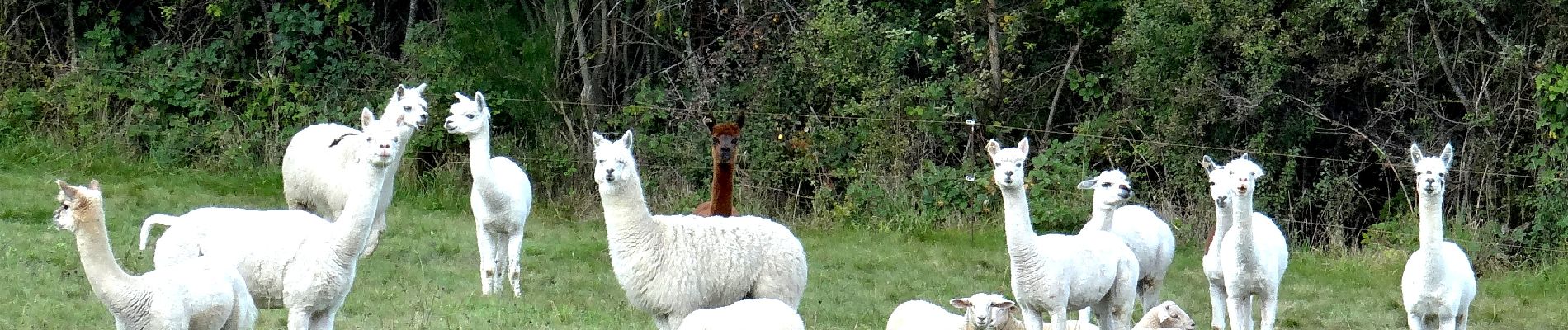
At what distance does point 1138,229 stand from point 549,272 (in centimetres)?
362

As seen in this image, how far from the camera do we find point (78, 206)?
5832 mm

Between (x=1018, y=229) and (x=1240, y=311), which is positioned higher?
(x=1018, y=229)

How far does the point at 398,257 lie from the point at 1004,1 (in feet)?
20.2

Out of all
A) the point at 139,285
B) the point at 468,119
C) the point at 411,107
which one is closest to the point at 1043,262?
the point at 468,119

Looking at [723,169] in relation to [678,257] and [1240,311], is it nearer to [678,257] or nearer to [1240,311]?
[678,257]

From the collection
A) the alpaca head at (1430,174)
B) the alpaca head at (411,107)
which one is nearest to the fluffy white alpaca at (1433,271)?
the alpaca head at (1430,174)

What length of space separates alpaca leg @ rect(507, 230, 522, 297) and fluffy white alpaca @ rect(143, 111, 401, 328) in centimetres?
214

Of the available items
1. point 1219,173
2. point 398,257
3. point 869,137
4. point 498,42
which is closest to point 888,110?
point 869,137

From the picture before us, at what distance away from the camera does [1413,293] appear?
25.3 feet

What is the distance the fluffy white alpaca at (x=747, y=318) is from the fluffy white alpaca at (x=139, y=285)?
70.8 inches

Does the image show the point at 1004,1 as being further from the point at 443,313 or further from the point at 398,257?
the point at 443,313

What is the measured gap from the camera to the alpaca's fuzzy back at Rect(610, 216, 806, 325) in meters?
7.40

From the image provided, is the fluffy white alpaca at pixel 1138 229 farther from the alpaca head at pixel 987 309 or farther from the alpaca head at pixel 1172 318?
the alpaca head at pixel 987 309

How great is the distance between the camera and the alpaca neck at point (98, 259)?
5859mm
